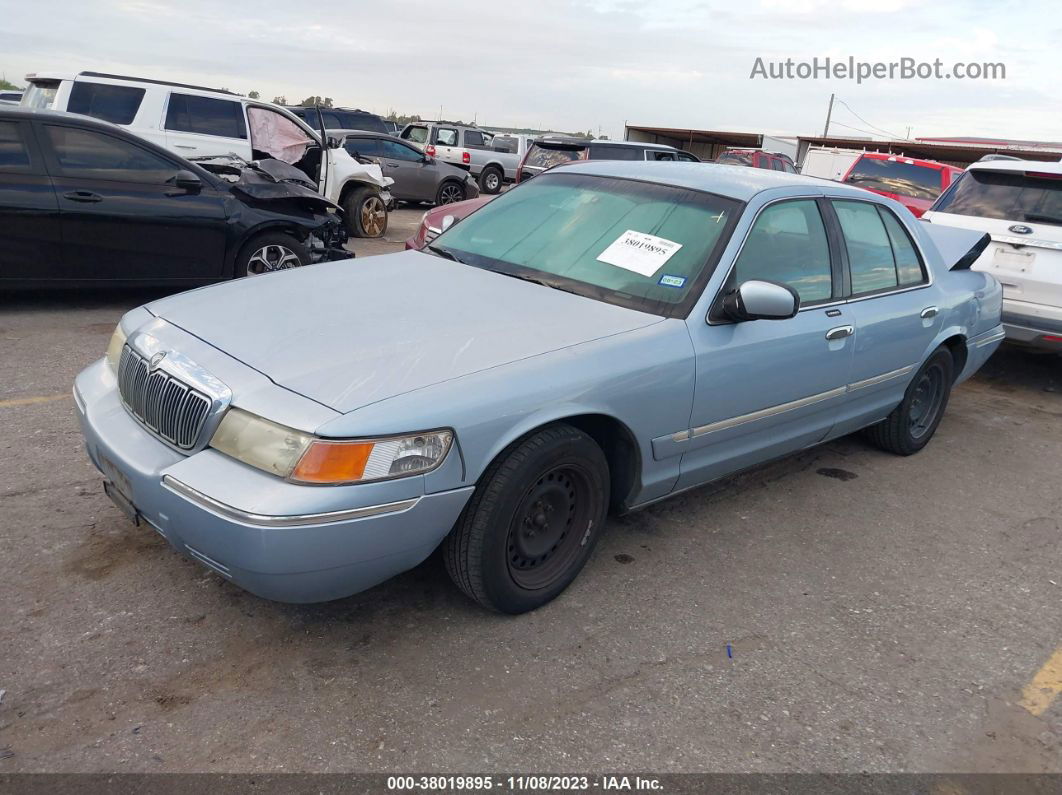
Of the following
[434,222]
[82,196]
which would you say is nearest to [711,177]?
[434,222]

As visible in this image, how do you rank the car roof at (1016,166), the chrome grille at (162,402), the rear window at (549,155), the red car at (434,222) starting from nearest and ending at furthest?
the chrome grille at (162,402) → the car roof at (1016,166) → the red car at (434,222) → the rear window at (549,155)

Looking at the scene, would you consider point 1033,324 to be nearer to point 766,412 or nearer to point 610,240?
point 766,412

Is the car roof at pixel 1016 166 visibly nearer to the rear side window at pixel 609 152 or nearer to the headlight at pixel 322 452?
the headlight at pixel 322 452

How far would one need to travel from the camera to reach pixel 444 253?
4.20m

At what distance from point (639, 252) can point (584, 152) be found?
1046 centimetres

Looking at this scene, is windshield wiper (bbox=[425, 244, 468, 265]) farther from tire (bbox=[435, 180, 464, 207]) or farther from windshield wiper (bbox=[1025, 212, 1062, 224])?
tire (bbox=[435, 180, 464, 207])

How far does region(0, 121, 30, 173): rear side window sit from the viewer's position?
633 centimetres

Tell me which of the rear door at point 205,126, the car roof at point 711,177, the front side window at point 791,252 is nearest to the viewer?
the front side window at point 791,252

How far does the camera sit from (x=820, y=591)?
3.66 meters

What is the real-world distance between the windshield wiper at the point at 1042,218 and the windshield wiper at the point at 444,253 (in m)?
5.13

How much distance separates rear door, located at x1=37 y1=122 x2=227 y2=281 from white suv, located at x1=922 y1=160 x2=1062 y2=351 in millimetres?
6239

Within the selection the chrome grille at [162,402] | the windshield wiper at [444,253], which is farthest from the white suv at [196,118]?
the chrome grille at [162,402]

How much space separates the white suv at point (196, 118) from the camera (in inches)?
359

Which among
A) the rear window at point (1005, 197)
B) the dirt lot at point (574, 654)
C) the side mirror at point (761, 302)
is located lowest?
the dirt lot at point (574, 654)
